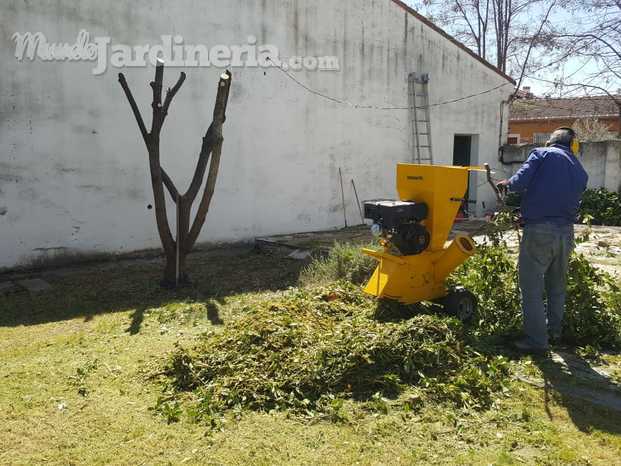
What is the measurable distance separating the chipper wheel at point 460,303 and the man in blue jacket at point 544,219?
645 millimetres

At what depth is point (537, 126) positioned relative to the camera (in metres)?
31.7

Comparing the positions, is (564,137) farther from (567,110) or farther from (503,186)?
(567,110)

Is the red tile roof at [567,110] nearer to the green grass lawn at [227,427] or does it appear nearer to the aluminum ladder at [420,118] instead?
the aluminum ladder at [420,118]

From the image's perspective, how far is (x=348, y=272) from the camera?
24.1 feet

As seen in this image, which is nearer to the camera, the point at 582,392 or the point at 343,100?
the point at 582,392

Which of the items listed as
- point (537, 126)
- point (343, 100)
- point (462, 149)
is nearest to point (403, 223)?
point (343, 100)

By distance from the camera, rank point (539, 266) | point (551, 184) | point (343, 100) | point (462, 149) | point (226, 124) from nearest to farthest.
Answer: point (551, 184) → point (539, 266) → point (226, 124) → point (343, 100) → point (462, 149)

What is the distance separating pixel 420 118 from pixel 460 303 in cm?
1037

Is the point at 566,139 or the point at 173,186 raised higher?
the point at 566,139

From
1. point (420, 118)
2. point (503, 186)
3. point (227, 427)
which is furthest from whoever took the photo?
point (420, 118)

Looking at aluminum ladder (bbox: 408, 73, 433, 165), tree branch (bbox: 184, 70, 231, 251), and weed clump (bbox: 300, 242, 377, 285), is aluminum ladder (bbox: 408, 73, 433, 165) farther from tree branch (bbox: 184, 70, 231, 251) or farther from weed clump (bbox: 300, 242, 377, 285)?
tree branch (bbox: 184, 70, 231, 251)

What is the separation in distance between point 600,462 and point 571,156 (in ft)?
8.48

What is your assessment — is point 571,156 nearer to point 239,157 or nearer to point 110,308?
point 110,308

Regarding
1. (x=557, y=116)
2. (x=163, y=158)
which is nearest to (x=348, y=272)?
(x=163, y=158)
